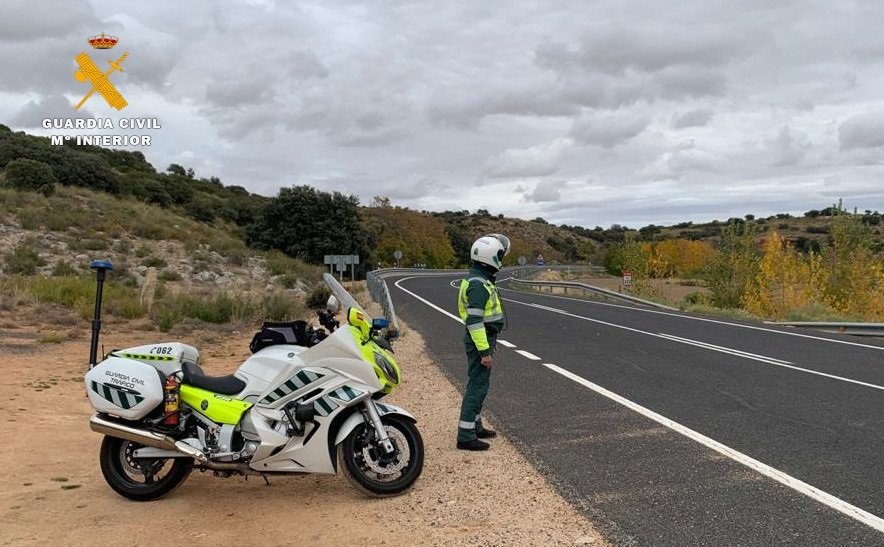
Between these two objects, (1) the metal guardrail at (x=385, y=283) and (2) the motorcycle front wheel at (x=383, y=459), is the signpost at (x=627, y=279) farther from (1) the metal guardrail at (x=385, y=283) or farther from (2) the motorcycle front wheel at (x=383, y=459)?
(2) the motorcycle front wheel at (x=383, y=459)

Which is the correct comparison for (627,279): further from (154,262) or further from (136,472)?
(136,472)

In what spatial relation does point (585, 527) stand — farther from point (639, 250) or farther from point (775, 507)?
point (639, 250)

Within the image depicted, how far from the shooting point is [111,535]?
4527mm

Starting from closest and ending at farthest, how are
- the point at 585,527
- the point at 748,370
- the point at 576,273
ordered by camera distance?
1. the point at 585,527
2. the point at 748,370
3. the point at 576,273

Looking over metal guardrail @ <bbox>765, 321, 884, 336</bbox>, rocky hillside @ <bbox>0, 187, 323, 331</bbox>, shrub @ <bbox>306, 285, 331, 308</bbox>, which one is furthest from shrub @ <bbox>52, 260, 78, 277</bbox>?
metal guardrail @ <bbox>765, 321, 884, 336</bbox>

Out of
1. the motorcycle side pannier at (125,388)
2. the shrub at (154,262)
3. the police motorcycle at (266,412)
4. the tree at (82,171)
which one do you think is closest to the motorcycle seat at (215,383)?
the police motorcycle at (266,412)

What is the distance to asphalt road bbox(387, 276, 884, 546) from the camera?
446 centimetres

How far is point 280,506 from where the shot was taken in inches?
200

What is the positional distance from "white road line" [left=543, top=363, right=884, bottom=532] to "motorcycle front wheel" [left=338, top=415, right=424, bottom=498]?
8.91 feet

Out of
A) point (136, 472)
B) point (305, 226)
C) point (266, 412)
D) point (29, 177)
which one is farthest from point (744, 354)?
point (305, 226)

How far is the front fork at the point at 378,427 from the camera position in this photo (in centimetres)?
502

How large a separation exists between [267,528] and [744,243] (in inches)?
1162

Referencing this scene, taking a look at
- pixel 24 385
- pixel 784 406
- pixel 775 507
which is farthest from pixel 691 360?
pixel 24 385

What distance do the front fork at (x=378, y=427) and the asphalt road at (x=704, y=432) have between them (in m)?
0.96
